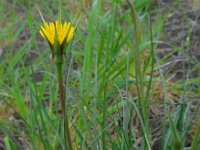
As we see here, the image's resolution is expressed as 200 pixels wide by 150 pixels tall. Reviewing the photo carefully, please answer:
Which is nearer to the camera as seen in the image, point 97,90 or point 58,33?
point 58,33

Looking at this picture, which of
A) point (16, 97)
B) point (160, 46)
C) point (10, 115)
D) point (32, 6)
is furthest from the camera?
point (32, 6)

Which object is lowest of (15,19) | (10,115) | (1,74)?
(10,115)

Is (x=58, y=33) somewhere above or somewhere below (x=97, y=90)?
above

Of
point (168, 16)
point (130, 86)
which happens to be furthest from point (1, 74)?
point (168, 16)

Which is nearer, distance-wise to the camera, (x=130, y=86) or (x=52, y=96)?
(x=52, y=96)

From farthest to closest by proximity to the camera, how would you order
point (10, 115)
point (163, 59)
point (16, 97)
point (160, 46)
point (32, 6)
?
point (32, 6), point (160, 46), point (163, 59), point (10, 115), point (16, 97)

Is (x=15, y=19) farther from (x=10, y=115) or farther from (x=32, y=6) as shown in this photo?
(x=10, y=115)

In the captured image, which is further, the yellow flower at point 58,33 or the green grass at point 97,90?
the green grass at point 97,90

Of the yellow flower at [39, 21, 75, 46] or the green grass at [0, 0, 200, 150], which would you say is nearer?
the yellow flower at [39, 21, 75, 46]
